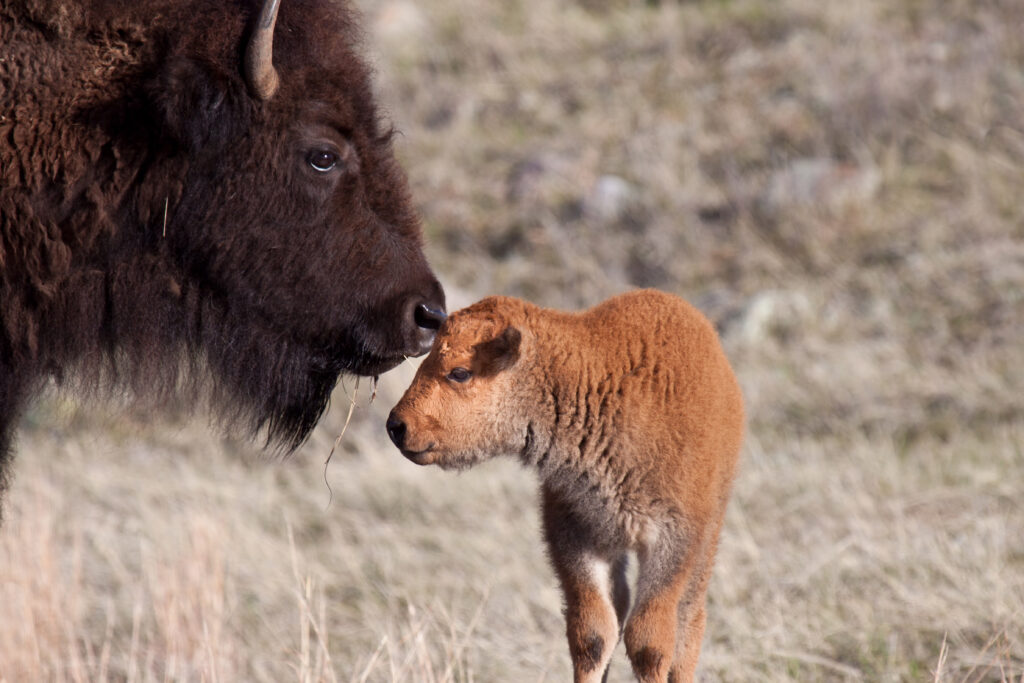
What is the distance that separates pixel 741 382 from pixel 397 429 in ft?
17.8

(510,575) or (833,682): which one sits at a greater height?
(833,682)

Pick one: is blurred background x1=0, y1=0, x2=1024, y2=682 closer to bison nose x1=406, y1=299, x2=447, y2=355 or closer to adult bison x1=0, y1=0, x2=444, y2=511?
adult bison x1=0, y1=0, x2=444, y2=511

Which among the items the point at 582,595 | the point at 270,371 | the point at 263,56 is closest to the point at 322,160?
the point at 263,56

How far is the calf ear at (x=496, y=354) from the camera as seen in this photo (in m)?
2.92

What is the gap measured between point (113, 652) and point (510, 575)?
68.1 inches

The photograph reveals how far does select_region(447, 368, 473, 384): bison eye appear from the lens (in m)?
2.93

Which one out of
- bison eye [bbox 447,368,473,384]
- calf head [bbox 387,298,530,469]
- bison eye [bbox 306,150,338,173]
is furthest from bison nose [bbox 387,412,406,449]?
bison eye [bbox 306,150,338,173]

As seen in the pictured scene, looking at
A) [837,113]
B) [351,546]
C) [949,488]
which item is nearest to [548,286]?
[837,113]

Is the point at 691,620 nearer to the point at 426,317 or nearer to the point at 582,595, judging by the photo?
the point at 582,595

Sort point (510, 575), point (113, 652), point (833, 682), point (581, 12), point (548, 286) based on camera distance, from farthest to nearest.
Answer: point (581, 12) < point (548, 286) < point (510, 575) < point (113, 652) < point (833, 682)

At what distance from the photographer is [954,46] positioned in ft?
38.4

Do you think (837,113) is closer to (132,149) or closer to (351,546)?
(351,546)

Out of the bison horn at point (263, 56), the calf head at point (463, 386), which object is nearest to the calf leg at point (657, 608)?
the calf head at point (463, 386)

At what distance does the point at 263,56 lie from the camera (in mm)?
3045
